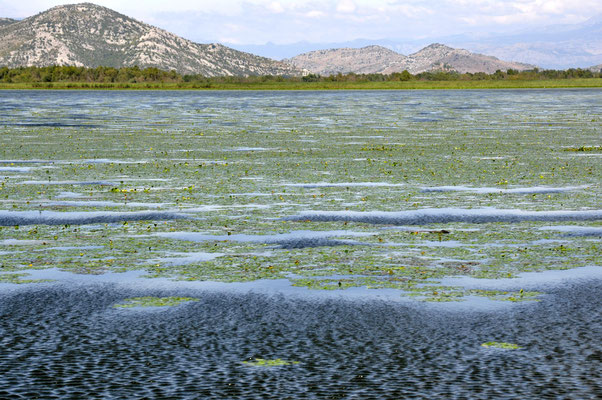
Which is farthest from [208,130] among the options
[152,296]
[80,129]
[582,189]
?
[152,296]

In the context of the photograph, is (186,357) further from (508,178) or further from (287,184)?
(508,178)

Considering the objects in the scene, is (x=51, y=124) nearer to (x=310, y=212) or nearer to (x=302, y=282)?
(x=310, y=212)

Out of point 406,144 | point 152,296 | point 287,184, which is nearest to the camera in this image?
point 152,296

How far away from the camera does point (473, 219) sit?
70.2 ft

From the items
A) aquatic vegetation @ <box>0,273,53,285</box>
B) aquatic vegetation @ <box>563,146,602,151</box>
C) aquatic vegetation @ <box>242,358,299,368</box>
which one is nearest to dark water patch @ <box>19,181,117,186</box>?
aquatic vegetation @ <box>0,273,53,285</box>

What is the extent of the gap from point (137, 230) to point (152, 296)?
242 inches

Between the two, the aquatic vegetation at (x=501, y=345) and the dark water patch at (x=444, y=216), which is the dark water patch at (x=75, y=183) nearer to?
the dark water patch at (x=444, y=216)

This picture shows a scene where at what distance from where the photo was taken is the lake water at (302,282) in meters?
10.2

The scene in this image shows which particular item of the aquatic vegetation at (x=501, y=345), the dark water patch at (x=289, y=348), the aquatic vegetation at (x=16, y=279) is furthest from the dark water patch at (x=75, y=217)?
the aquatic vegetation at (x=501, y=345)

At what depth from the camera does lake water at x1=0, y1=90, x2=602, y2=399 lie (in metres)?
10.2

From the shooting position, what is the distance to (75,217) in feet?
71.7

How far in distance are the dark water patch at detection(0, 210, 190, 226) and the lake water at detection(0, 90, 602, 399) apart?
0.43 ft

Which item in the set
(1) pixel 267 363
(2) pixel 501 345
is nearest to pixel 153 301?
(1) pixel 267 363

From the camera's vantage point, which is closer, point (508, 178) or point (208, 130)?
point (508, 178)
